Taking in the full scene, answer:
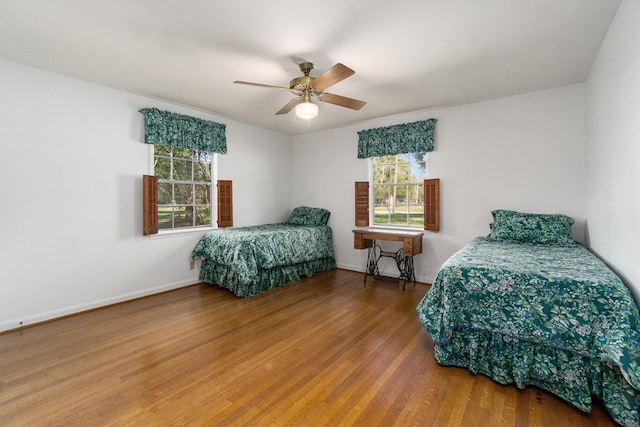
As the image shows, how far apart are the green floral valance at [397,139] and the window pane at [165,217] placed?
3154mm

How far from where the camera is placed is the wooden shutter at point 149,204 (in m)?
3.85

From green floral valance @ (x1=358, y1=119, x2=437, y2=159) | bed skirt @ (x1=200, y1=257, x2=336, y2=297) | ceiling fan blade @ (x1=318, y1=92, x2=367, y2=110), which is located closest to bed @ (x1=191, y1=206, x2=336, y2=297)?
bed skirt @ (x1=200, y1=257, x2=336, y2=297)

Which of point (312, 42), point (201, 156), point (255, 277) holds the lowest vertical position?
point (255, 277)

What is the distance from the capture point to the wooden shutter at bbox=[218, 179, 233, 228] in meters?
4.76

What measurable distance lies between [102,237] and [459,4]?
4.30 meters

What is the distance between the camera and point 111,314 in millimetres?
3350

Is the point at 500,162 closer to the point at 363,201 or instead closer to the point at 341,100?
the point at 363,201

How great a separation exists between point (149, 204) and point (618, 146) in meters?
4.80

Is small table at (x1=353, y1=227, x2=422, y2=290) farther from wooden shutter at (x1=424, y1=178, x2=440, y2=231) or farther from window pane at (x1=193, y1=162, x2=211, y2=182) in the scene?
window pane at (x1=193, y1=162, x2=211, y2=182)

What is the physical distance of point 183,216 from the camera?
4496 millimetres

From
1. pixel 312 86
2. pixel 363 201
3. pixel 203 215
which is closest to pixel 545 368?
pixel 312 86

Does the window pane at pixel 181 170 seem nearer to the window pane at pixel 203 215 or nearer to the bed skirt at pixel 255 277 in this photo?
the window pane at pixel 203 215

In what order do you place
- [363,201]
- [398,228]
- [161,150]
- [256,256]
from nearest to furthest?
[256,256] → [161,150] → [398,228] → [363,201]

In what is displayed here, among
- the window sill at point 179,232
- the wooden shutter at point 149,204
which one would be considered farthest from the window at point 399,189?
the wooden shutter at point 149,204
